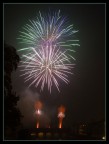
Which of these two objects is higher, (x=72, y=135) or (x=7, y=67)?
(x=7, y=67)

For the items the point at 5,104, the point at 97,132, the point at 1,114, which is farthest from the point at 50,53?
the point at 97,132

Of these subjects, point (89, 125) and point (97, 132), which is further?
point (89, 125)

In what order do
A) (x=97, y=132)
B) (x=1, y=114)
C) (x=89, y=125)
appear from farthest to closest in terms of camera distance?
(x=89, y=125) → (x=97, y=132) → (x=1, y=114)

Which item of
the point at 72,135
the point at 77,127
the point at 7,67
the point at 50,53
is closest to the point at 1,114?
the point at 7,67

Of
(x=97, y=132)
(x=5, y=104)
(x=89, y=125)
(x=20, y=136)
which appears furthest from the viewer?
(x=89, y=125)

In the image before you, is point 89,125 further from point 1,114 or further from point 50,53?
point 1,114
